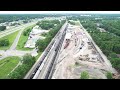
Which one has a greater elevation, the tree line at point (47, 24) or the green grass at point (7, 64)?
the green grass at point (7, 64)

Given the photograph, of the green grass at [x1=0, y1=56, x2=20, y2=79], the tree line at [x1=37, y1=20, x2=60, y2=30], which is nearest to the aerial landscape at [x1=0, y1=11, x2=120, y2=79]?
the green grass at [x1=0, y1=56, x2=20, y2=79]

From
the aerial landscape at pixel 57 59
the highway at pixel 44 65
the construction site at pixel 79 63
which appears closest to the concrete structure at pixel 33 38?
the aerial landscape at pixel 57 59

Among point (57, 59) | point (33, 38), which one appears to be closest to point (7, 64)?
point (57, 59)

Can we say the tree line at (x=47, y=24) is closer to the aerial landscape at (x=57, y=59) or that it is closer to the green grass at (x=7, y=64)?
the aerial landscape at (x=57, y=59)

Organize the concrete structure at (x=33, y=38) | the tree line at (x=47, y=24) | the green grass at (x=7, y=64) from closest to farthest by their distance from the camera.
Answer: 1. the green grass at (x=7, y=64)
2. the concrete structure at (x=33, y=38)
3. the tree line at (x=47, y=24)

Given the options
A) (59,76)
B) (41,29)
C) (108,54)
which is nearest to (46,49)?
(108,54)

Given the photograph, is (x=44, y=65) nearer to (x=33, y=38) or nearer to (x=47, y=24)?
(x=33, y=38)
